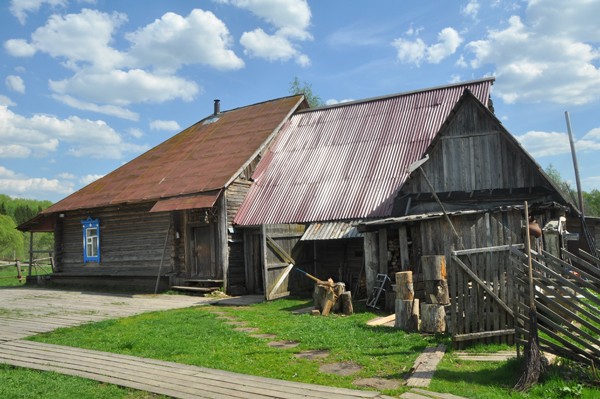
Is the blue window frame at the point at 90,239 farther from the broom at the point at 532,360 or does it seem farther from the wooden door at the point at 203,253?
the broom at the point at 532,360

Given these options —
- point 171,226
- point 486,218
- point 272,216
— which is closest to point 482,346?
point 486,218

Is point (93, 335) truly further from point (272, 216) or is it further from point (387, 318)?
point (272, 216)

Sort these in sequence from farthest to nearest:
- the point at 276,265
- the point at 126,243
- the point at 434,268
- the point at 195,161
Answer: the point at 195,161 < the point at 126,243 < the point at 276,265 < the point at 434,268

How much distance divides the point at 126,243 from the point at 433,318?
48.4ft

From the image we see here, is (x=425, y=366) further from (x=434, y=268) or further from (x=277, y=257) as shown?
(x=277, y=257)

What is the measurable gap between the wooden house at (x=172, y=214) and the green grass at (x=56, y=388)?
33.3 ft

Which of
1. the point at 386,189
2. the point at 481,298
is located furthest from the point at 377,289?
the point at 386,189

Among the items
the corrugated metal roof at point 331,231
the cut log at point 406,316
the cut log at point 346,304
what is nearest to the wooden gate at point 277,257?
Result: the corrugated metal roof at point 331,231

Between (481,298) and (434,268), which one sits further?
(434,268)

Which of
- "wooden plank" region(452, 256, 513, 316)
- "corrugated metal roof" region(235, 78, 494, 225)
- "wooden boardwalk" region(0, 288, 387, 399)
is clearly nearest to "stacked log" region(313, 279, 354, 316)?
"corrugated metal roof" region(235, 78, 494, 225)

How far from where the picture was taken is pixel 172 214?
18.5 meters

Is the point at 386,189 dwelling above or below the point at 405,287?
above

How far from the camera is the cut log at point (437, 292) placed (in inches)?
362

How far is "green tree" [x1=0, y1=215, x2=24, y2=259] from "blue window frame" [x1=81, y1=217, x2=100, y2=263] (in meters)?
29.8
